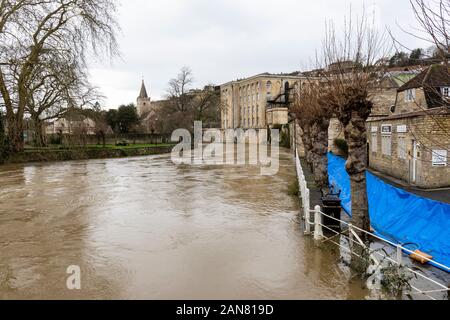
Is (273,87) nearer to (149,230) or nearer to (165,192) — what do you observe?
(165,192)

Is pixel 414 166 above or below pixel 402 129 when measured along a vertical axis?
below

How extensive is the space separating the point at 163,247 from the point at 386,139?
17.3m

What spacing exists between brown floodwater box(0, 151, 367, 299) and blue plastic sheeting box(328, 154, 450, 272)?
6.16 ft

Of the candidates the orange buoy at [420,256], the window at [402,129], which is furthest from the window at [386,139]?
the orange buoy at [420,256]

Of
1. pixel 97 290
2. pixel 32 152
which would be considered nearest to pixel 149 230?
pixel 97 290

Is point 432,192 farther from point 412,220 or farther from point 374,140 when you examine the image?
point 412,220

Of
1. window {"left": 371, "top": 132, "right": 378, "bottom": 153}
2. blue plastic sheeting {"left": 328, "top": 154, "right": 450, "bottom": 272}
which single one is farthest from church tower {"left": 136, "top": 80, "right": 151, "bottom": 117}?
blue plastic sheeting {"left": 328, "top": 154, "right": 450, "bottom": 272}

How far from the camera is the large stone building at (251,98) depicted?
2648 inches

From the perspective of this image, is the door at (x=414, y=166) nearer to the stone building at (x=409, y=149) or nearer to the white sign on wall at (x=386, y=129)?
the stone building at (x=409, y=149)

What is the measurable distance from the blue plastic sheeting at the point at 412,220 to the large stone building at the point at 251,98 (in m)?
52.5

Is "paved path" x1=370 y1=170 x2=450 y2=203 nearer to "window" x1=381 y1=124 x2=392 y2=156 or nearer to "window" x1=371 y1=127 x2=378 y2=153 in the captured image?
"window" x1=381 y1=124 x2=392 y2=156

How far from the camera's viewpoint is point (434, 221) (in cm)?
683

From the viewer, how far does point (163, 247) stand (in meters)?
7.32

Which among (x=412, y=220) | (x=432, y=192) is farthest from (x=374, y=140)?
(x=412, y=220)
